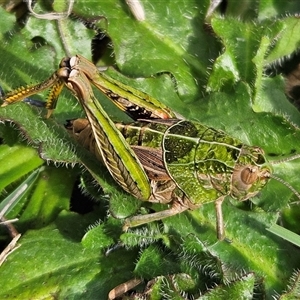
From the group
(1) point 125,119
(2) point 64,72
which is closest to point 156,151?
(1) point 125,119

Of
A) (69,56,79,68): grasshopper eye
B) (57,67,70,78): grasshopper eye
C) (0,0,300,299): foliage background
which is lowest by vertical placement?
(0,0,300,299): foliage background

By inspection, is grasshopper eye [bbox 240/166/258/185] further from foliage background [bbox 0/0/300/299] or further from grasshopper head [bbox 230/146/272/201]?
foliage background [bbox 0/0/300/299]

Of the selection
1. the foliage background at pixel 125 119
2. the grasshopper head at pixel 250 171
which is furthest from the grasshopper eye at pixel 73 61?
the grasshopper head at pixel 250 171

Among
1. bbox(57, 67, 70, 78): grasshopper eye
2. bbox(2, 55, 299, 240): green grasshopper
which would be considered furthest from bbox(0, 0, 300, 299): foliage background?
bbox(57, 67, 70, 78): grasshopper eye

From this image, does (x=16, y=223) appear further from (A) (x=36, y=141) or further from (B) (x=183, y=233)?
(B) (x=183, y=233)

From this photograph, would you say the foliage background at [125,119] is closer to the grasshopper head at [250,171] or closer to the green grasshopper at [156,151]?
the green grasshopper at [156,151]

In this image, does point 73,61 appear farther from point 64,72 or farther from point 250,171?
point 250,171
